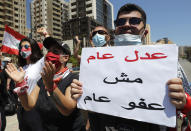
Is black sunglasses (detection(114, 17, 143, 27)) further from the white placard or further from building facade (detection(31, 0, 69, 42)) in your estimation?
building facade (detection(31, 0, 69, 42))

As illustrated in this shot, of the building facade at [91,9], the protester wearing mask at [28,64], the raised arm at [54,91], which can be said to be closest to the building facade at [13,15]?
the building facade at [91,9]

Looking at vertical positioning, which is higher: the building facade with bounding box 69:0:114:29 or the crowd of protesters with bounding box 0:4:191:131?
the building facade with bounding box 69:0:114:29

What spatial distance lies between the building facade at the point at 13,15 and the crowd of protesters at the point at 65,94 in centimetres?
6843

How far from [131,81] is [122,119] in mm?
343

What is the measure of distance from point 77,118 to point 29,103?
0.58m

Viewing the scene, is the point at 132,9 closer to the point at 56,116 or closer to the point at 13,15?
the point at 56,116

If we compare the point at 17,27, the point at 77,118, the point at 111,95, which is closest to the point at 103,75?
the point at 111,95

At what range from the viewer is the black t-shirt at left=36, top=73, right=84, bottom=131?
1669mm

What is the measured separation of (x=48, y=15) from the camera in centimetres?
7694

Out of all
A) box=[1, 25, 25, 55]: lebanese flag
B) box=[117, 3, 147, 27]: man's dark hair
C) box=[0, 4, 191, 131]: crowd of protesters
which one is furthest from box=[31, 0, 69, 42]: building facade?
box=[117, 3, 147, 27]: man's dark hair

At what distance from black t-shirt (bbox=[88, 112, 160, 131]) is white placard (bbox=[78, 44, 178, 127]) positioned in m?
0.13

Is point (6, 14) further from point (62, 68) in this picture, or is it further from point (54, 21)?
point (62, 68)

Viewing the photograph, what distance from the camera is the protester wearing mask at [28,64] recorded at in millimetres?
1857

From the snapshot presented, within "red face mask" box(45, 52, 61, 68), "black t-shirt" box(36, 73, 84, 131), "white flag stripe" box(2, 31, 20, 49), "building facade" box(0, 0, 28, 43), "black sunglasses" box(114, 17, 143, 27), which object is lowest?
"black t-shirt" box(36, 73, 84, 131)
